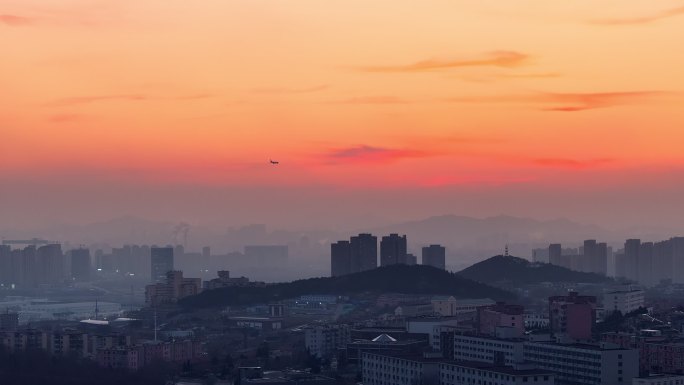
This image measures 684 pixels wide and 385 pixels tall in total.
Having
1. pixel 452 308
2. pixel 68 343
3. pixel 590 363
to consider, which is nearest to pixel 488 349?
pixel 590 363

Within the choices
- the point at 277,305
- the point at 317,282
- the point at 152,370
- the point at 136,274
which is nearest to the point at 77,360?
the point at 152,370

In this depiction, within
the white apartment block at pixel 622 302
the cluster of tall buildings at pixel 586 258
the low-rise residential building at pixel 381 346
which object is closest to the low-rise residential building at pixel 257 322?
the white apartment block at pixel 622 302

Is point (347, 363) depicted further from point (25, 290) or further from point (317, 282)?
Answer: point (25, 290)

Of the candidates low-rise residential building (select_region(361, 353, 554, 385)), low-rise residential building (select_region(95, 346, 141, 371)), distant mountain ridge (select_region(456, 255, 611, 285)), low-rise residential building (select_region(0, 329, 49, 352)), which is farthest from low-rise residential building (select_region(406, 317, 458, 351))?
distant mountain ridge (select_region(456, 255, 611, 285))

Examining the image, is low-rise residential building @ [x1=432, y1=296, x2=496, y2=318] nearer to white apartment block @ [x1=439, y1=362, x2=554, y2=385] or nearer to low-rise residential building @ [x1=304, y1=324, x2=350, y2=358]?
low-rise residential building @ [x1=304, y1=324, x2=350, y2=358]

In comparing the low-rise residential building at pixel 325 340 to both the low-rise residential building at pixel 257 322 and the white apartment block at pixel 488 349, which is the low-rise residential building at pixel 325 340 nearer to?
the white apartment block at pixel 488 349

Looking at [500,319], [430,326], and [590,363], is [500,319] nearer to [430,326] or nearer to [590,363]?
[430,326]
